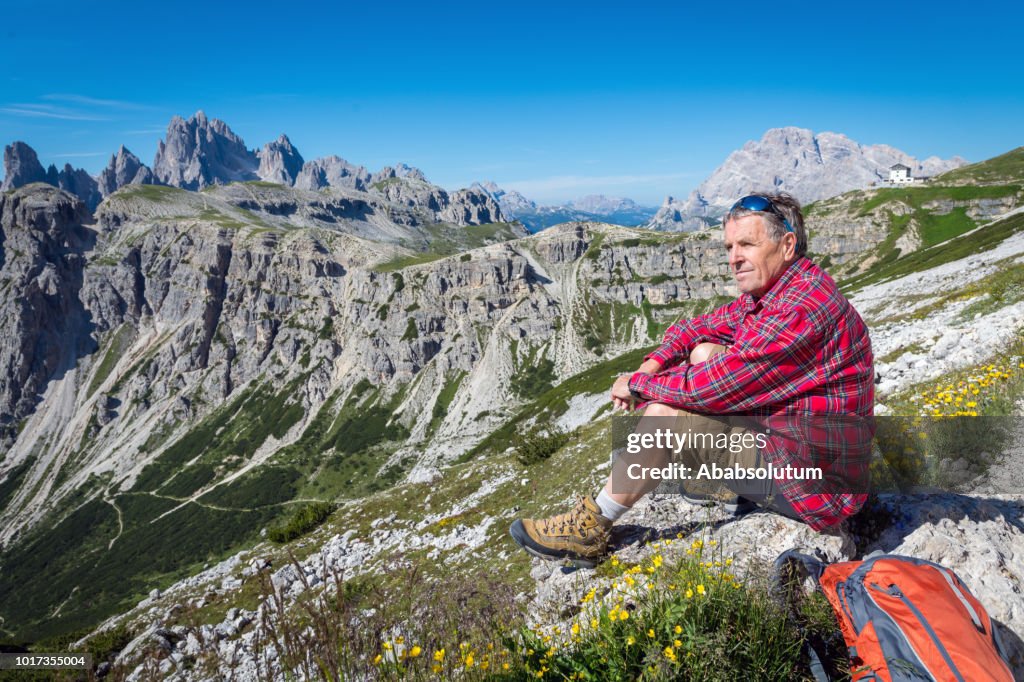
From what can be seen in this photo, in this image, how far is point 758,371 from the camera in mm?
4043

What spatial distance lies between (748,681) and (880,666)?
31.8 inches

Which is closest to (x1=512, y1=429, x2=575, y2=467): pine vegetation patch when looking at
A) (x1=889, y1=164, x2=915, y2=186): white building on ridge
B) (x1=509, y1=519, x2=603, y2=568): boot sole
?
(x1=509, y1=519, x2=603, y2=568): boot sole

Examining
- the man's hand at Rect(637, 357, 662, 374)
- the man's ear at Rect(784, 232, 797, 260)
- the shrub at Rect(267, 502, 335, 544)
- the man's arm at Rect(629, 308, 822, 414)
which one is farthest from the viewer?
the shrub at Rect(267, 502, 335, 544)

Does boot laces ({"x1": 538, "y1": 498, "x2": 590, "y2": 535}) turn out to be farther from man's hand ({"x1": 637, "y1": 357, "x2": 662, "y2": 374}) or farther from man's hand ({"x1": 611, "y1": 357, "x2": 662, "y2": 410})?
man's hand ({"x1": 637, "y1": 357, "x2": 662, "y2": 374})

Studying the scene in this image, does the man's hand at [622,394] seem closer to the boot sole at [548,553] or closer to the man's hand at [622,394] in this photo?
the man's hand at [622,394]

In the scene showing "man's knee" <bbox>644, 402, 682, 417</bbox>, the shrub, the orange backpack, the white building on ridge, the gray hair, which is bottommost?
the shrub

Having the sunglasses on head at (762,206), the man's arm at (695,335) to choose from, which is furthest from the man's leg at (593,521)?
the sunglasses on head at (762,206)

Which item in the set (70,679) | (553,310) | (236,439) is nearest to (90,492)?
(236,439)

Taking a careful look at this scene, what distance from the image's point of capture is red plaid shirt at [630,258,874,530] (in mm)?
4008

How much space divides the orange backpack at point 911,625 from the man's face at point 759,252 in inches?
97.9

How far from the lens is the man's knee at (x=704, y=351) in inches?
203

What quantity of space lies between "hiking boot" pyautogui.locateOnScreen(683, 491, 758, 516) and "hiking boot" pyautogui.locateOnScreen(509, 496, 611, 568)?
1.79 metres

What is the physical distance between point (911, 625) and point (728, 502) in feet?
10.1

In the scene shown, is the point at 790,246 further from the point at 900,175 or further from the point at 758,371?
the point at 900,175
